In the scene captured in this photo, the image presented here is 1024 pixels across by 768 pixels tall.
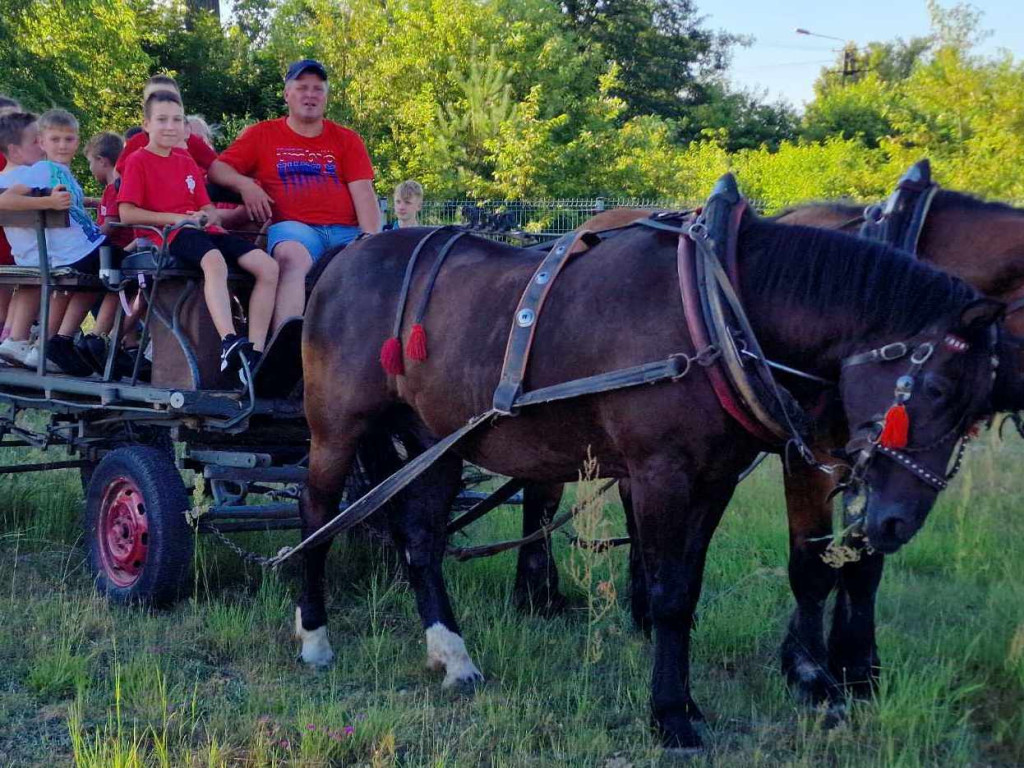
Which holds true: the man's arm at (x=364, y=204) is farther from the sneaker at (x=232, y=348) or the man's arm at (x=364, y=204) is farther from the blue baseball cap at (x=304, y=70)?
the sneaker at (x=232, y=348)

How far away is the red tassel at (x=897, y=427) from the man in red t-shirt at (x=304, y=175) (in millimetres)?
2811

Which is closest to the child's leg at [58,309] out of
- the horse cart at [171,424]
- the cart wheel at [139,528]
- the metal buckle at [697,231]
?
the horse cart at [171,424]

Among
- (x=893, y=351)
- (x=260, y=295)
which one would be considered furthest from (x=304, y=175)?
(x=893, y=351)

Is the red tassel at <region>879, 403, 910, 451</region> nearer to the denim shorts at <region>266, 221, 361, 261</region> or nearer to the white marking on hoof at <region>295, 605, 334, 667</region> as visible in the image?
the white marking on hoof at <region>295, 605, 334, 667</region>

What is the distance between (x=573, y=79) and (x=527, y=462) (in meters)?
22.0

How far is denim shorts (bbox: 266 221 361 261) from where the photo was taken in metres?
4.97

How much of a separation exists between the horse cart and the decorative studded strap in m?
0.95

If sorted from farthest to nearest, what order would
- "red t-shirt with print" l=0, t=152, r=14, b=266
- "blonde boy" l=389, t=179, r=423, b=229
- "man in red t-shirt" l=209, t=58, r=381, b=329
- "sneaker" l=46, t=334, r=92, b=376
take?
1. "blonde boy" l=389, t=179, r=423, b=229
2. "red t-shirt with print" l=0, t=152, r=14, b=266
3. "sneaker" l=46, t=334, r=92, b=376
4. "man in red t-shirt" l=209, t=58, r=381, b=329

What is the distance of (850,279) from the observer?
3.22 m

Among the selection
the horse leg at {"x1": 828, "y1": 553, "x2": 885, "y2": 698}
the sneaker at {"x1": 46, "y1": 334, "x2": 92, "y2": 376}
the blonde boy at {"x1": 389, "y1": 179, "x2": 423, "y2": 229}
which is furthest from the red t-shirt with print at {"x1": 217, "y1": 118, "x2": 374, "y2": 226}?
the blonde boy at {"x1": 389, "y1": 179, "x2": 423, "y2": 229}

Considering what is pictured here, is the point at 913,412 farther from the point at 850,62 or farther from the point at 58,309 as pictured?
the point at 850,62

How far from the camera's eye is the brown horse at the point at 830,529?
379 centimetres

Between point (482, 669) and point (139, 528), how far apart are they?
5.55 feet

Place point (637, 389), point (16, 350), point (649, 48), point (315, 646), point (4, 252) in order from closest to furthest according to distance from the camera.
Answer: point (637, 389), point (315, 646), point (16, 350), point (4, 252), point (649, 48)
